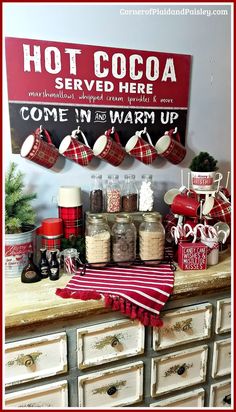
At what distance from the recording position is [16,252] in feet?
4.20

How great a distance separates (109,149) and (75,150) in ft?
0.47

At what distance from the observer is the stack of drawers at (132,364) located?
3.65 feet

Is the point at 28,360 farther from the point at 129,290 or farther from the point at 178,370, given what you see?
the point at 178,370

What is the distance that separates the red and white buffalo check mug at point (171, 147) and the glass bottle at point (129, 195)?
0.20 metres

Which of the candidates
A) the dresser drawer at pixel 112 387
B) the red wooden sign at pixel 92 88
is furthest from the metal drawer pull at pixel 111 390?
the red wooden sign at pixel 92 88

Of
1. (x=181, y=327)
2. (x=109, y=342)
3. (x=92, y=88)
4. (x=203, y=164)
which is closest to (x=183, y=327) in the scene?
(x=181, y=327)

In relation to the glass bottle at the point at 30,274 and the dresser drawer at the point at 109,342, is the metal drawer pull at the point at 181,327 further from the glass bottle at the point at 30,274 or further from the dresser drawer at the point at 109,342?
the glass bottle at the point at 30,274

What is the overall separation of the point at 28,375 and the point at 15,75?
108cm

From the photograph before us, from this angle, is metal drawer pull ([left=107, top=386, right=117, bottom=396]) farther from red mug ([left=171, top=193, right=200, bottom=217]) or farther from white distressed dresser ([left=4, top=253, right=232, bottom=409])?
red mug ([left=171, top=193, right=200, bottom=217])

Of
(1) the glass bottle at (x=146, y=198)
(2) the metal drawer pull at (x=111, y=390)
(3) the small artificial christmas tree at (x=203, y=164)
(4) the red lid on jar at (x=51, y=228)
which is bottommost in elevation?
(2) the metal drawer pull at (x=111, y=390)

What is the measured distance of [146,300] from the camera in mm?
1178

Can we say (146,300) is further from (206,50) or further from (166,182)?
(206,50)

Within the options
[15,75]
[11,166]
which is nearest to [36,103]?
[15,75]

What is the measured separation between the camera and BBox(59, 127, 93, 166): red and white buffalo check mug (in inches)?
58.1
